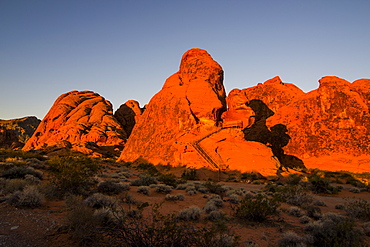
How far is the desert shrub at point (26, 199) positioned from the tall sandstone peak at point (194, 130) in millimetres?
20757

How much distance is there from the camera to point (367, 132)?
40656mm

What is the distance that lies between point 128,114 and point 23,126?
209 ft

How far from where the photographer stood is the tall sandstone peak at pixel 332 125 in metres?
39.6

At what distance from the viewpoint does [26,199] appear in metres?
6.36

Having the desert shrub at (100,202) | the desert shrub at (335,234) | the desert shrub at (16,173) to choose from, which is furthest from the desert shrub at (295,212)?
the desert shrub at (16,173)

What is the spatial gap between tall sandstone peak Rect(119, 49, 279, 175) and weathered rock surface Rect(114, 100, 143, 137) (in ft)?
112

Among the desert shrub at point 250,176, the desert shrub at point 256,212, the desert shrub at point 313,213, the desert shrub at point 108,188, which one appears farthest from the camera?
the desert shrub at point 250,176

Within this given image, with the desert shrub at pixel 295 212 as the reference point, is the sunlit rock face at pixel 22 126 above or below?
above

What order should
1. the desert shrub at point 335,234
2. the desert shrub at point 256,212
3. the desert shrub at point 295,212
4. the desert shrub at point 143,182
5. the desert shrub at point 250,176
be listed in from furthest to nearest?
the desert shrub at point 250,176, the desert shrub at point 143,182, the desert shrub at point 295,212, the desert shrub at point 256,212, the desert shrub at point 335,234

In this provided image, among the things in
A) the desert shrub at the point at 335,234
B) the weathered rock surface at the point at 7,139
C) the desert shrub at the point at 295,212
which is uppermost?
the weathered rock surface at the point at 7,139

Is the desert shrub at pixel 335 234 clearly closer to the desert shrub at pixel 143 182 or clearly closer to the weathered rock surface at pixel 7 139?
the desert shrub at pixel 143 182

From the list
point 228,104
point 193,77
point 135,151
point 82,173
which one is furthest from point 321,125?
point 82,173

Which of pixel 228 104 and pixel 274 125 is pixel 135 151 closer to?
pixel 228 104

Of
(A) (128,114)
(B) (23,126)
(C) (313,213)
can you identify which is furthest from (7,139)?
(C) (313,213)
